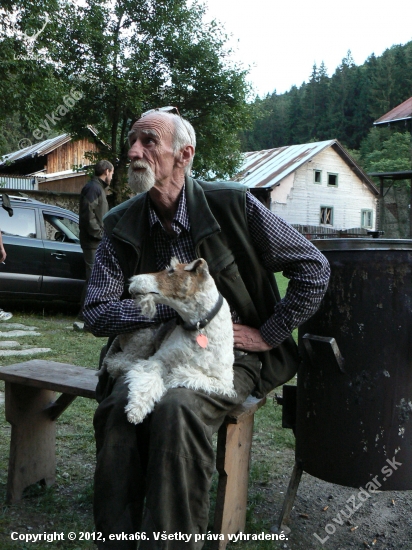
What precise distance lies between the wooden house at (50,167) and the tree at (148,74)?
12432 millimetres

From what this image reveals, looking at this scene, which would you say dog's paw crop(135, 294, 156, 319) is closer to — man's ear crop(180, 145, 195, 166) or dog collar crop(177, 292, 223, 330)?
dog collar crop(177, 292, 223, 330)

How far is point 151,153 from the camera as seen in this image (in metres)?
2.70

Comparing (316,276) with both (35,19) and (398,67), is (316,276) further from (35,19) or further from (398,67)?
(398,67)

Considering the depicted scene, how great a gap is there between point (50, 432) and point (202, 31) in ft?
68.2

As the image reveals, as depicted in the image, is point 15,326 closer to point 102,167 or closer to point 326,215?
point 102,167

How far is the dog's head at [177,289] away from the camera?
2252mm

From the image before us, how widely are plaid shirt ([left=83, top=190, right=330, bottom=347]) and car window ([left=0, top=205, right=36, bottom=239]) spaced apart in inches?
284

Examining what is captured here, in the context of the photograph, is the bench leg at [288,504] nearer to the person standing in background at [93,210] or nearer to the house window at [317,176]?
the person standing in background at [93,210]

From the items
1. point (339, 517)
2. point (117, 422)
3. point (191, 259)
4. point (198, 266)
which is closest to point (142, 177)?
point (191, 259)

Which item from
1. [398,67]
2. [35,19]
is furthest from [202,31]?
[398,67]

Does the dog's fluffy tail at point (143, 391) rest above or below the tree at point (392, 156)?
below

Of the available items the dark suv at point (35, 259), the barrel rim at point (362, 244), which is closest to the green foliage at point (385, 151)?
the dark suv at point (35, 259)

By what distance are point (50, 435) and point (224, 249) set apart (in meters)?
1.68

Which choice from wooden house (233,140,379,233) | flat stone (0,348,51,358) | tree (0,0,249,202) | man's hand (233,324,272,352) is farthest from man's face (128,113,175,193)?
wooden house (233,140,379,233)
